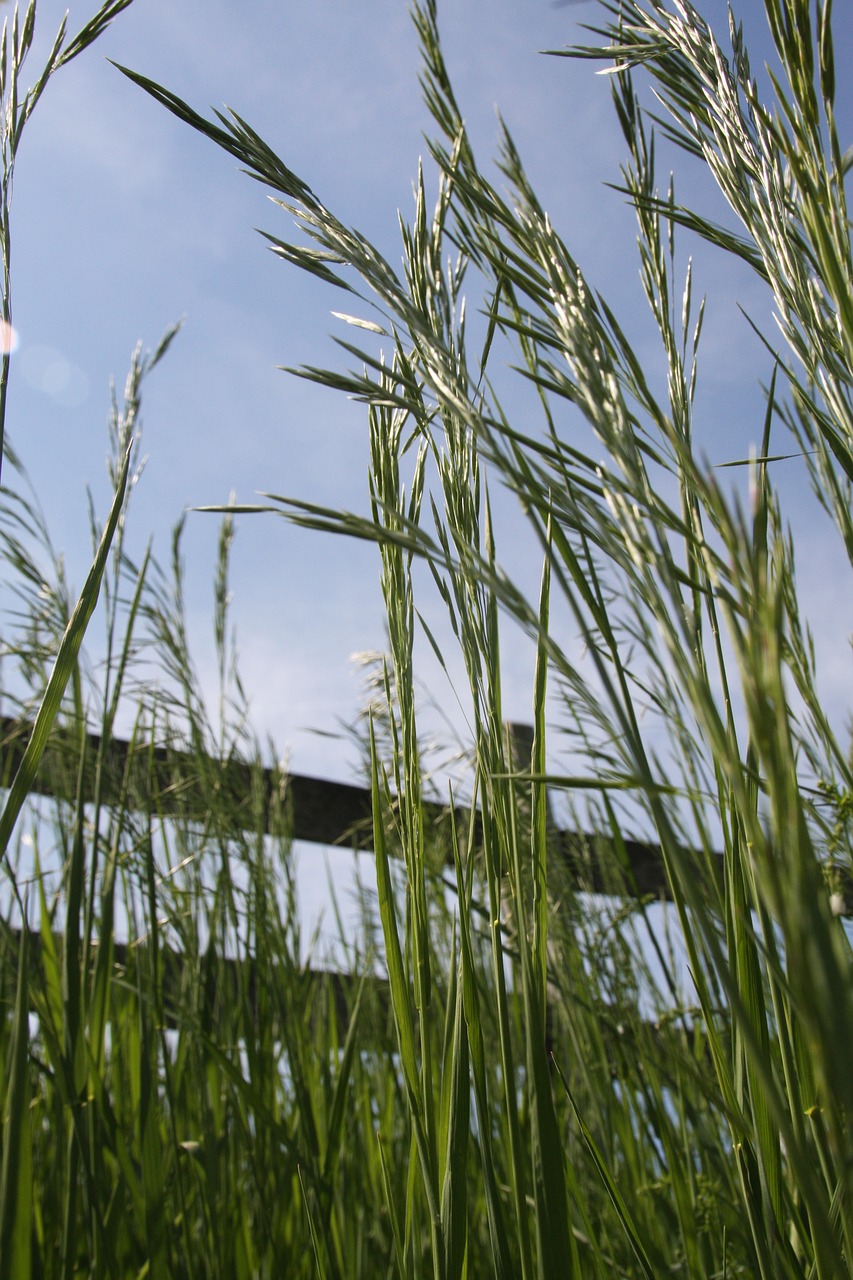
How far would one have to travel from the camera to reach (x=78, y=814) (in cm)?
84

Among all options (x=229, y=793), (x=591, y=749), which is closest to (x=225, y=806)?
(x=229, y=793)

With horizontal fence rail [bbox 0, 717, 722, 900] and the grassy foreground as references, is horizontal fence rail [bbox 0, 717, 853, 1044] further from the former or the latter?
the grassy foreground

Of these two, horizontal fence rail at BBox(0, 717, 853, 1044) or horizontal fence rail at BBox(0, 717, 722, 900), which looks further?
horizontal fence rail at BBox(0, 717, 722, 900)

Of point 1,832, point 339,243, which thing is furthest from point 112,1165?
point 339,243

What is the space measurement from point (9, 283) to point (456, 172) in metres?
0.33

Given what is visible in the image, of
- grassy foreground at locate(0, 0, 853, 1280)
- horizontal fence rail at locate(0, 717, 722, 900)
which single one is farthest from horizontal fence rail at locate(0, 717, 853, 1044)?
grassy foreground at locate(0, 0, 853, 1280)

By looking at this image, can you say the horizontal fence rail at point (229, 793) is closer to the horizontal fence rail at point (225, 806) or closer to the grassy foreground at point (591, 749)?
the horizontal fence rail at point (225, 806)

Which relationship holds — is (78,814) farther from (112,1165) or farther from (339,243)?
(112,1165)

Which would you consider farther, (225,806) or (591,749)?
(225,806)

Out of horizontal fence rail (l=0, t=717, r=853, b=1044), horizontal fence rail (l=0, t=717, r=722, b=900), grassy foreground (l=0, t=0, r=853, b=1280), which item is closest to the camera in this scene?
grassy foreground (l=0, t=0, r=853, b=1280)

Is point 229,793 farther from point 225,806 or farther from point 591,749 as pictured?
point 591,749

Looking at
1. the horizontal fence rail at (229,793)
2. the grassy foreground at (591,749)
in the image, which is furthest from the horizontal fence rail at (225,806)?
the grassy foreground at (591,749)

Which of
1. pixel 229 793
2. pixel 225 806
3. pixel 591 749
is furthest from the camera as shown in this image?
pixel 229 793

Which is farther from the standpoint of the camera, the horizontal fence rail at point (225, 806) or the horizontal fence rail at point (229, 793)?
the horizontal fence rail at point (229, 793)
